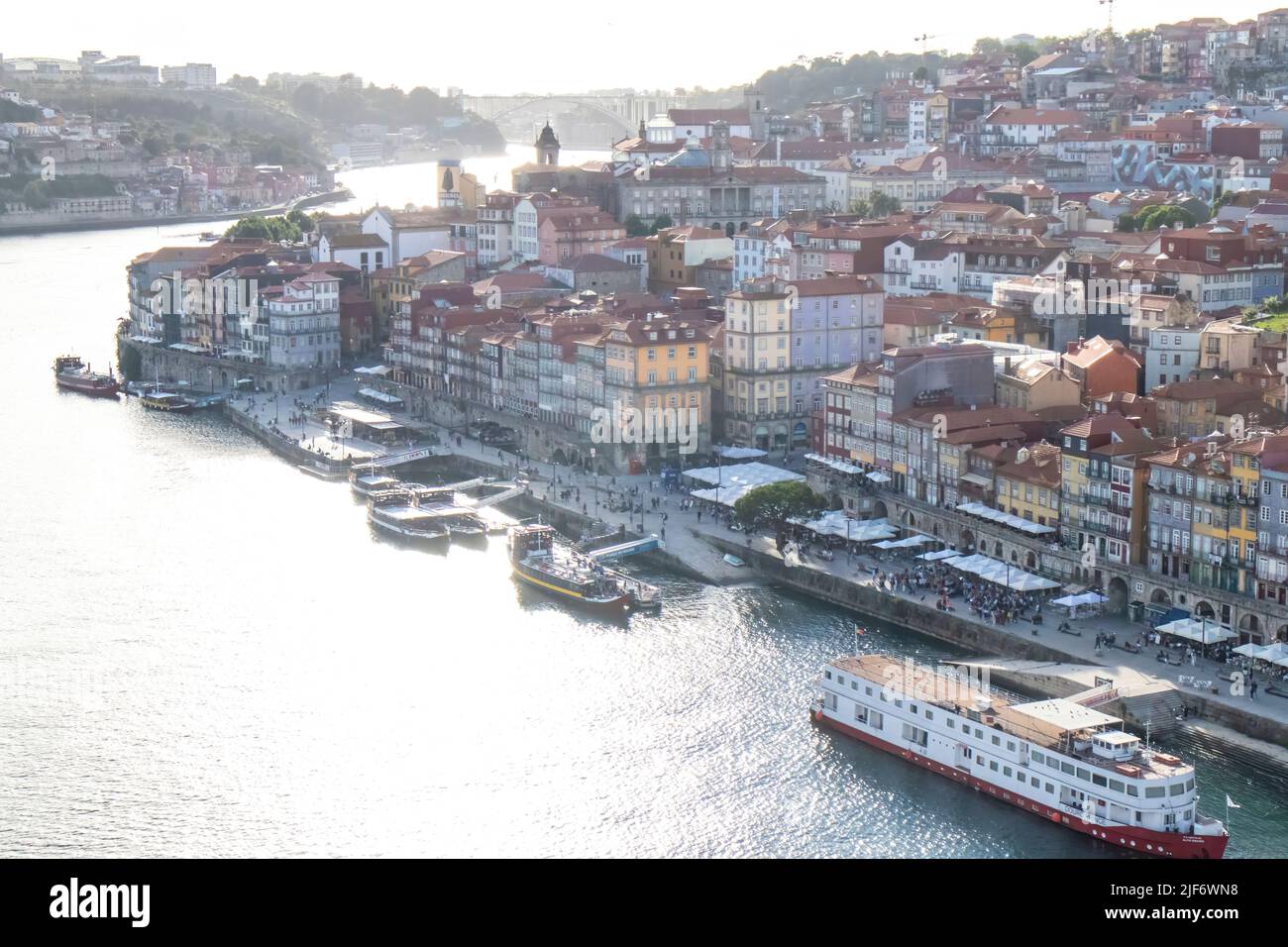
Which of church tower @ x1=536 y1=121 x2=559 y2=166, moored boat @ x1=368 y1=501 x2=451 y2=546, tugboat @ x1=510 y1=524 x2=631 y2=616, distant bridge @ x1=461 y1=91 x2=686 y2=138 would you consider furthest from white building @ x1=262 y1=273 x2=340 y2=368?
distant bridge @ x1=461 y1=91 x2=686 y2=138

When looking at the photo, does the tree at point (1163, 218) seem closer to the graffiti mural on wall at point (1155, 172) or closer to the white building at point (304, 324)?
the graffiti mural on wall at point (1155, 172)

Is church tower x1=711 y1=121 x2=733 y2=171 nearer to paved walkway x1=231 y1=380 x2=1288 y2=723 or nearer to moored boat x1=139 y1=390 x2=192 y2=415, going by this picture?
paved walkway x1=231 y1=380 x2=1288 y2=723

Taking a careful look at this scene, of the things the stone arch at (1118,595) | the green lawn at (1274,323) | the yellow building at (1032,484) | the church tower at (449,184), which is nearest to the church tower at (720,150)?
the church tower at (449,184)

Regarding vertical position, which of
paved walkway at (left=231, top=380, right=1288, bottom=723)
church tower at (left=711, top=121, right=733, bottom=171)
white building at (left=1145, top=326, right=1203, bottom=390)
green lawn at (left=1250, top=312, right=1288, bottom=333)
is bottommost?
paved walkway at (left=231, top=380, right=1288, bottom=723)

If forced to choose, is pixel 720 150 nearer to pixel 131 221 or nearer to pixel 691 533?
pixel 691 533

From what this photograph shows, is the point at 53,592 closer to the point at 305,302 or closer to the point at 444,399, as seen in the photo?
the point at 444,399

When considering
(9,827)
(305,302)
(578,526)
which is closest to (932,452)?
(578,526)

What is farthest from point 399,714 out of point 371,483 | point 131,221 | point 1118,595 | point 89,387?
point 131,221
